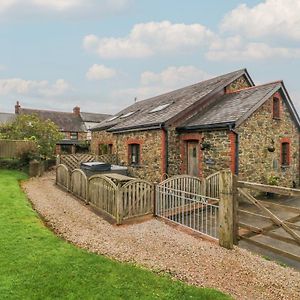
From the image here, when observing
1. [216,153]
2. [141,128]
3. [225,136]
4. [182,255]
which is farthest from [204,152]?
[182,255]

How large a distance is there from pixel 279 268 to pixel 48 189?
12.5m

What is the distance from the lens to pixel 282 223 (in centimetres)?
563

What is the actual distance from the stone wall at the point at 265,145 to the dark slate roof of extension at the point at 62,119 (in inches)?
1447

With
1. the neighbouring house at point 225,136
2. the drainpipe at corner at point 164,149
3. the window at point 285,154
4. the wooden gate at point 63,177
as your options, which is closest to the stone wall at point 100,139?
the neighbouring house at point 225,136

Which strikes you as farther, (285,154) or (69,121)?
(69,121)

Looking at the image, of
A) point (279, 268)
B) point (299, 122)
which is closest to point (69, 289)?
point (279, 268)

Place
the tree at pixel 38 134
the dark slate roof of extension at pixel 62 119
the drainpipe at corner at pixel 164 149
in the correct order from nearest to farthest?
the drainpipe at corner at pixel 164 149 < the tree at pixel 38 134 < the dark slate roof of extension at pixel 62 119

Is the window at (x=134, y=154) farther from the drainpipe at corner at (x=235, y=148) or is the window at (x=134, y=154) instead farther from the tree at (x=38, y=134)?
the tree at (x=38, y=134)

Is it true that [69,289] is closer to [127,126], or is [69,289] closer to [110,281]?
[110,281]

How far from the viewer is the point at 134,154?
60.4 feet

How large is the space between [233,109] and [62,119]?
128 feet

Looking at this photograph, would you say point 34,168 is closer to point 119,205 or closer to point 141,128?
point 141,128

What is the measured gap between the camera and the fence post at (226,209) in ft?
21.8

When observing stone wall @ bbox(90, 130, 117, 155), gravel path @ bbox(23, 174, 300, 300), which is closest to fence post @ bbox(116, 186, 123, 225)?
gravel path @ bbox(23, 174, 300, 300)
